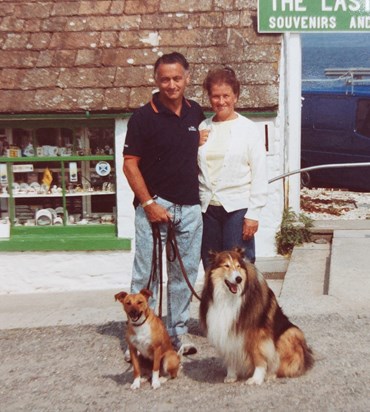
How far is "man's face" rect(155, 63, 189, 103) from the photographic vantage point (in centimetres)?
510

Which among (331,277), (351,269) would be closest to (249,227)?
(331,277)

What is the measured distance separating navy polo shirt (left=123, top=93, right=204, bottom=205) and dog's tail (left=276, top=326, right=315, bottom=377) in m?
1.18

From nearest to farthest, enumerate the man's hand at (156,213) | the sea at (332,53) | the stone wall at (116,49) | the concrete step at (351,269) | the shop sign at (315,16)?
the man's hand at (156,213)
the concrete step at (351,269)
the stone wall at (116,49)
the shop sign at (315,16)
the sea at (332,53)

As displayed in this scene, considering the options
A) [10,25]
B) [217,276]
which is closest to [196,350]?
[217,276]

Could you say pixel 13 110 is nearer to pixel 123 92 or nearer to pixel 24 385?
pixel 123 92

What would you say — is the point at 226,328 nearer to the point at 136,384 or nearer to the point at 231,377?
the point at 231,377

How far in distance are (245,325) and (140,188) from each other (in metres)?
1.22

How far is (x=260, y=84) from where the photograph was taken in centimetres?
873

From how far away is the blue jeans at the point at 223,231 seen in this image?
17.6 ft

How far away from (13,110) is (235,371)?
5020mm

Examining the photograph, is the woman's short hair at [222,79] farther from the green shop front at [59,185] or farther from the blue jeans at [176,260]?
the green shop front at [59,185]

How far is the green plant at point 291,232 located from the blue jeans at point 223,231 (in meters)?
3.69

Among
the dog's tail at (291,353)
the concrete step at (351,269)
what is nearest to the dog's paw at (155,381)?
the dog's tail at (291,353)

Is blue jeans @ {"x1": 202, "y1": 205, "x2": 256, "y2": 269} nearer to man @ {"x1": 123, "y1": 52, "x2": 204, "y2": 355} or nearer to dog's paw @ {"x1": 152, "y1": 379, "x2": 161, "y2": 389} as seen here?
man @ {"x1": 123, "y1": 52, "x2": 204, "y2": 355}
